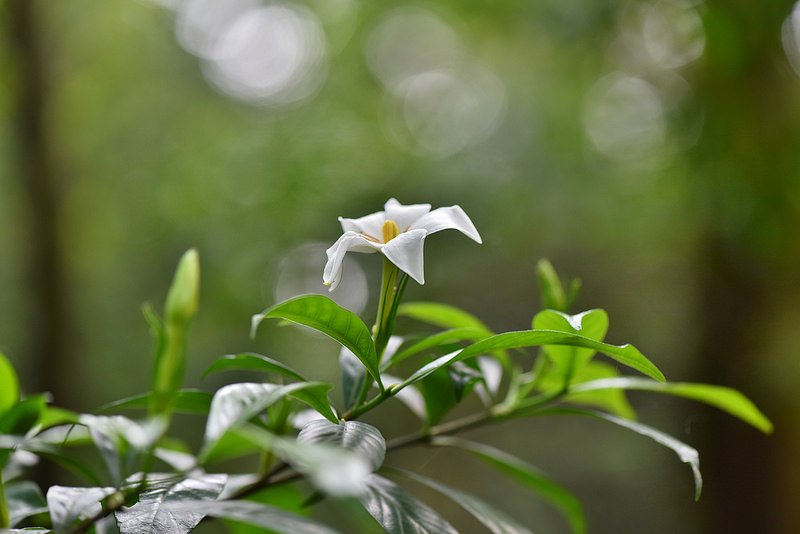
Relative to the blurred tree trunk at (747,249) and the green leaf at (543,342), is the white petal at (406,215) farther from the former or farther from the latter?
the blurred tree trunk at (747,249)

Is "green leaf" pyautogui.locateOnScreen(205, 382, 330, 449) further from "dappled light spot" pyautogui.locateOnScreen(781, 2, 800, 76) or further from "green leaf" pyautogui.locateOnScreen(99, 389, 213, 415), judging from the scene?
"dappled light spot" pyautogui.locateOnScreen(781, 2, 800, 76)

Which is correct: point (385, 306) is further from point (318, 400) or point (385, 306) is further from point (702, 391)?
point (702, 391)

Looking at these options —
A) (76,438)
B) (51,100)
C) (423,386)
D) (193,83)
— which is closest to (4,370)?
(76,438)

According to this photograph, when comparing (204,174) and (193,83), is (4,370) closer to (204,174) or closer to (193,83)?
(204,174)

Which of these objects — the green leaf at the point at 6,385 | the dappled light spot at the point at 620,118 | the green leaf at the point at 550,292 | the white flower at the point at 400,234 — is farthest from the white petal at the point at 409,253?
the dappled light spot at the point at 620,118

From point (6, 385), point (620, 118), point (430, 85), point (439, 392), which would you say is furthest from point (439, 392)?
point (430, 85)
